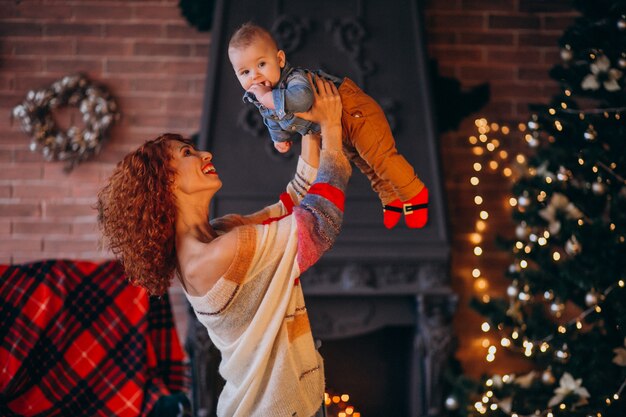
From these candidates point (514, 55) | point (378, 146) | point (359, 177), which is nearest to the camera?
point (378, 146)

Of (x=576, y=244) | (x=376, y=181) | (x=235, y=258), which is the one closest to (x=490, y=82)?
(x=576, y=244)

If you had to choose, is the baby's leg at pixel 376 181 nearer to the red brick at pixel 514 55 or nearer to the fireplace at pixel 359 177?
the fireplace at pixel 359 177

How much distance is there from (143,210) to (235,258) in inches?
9.7

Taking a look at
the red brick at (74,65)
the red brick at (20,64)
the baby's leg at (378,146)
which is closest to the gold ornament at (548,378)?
the baby's leg at (378,146)

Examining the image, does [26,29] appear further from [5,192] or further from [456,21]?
[456,21]

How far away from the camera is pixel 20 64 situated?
13.1 feet

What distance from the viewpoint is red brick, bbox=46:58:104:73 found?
13.2 feet

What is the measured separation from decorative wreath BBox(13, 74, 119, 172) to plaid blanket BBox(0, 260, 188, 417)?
113cm

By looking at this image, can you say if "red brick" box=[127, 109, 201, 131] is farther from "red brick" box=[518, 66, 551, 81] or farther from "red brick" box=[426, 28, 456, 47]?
"red brick" box=[518, 66, 551, 81]

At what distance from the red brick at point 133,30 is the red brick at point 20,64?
1.20ft

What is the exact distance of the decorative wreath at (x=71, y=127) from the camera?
3959 mm

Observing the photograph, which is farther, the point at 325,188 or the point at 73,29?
the point at 73,29

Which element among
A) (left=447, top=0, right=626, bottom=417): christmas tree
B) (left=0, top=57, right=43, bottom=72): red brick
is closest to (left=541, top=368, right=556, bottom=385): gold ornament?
(left=447, top=0, right=626, bottom=417): christmas tree

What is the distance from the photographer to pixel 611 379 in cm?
306
